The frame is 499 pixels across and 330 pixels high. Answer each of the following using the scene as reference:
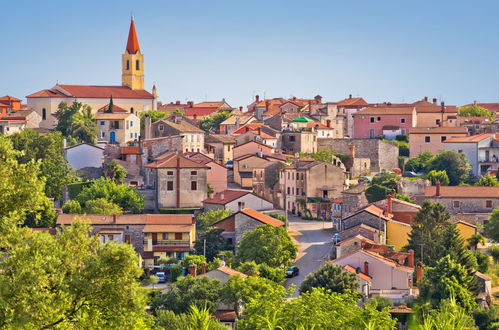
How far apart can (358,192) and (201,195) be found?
863 cm

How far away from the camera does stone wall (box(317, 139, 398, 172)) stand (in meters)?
69.4

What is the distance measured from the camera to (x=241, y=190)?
5784cm

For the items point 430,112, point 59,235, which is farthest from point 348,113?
point 59,235

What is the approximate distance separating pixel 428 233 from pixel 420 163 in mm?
23125

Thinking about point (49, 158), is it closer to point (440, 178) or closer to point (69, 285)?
point (440, 178)

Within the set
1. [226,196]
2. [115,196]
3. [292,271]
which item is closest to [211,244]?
[292,271]

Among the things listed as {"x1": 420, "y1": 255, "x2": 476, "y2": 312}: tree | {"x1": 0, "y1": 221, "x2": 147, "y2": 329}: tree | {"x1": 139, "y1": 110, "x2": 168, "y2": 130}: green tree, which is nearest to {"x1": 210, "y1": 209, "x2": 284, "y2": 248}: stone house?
{"x1": 420, "y1": 255, "x2": 476, "y2": 312}: tree

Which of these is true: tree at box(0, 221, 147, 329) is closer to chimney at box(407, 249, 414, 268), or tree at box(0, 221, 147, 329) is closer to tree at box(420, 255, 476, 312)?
tree at box(420, 255, 476, 312)

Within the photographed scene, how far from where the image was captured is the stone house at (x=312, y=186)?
182 feet

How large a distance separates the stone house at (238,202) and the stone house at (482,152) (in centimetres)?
1728

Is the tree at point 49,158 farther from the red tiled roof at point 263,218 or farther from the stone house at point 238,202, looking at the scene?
the red tiled roof at point 263,218

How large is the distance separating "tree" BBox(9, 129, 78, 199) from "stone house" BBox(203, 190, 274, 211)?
899cm

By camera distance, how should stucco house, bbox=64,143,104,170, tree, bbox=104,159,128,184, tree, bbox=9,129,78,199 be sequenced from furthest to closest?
stucco house, bbox=64,143,104,170 → tree, bbox=104,159,128,184 → tree, bbox=9,129,78,199

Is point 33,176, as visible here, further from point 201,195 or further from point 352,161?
point 352,161
